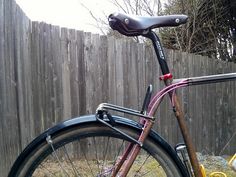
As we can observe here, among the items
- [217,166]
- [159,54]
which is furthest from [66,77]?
[159,54]

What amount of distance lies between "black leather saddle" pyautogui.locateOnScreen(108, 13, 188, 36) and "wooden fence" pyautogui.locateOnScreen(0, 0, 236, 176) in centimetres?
229

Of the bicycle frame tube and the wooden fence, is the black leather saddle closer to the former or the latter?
the bicycle frame tube

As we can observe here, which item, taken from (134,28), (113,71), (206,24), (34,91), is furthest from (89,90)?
(206,24)

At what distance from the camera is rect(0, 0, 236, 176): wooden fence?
13.0 feet

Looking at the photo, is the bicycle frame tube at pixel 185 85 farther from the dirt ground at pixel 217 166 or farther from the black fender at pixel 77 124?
the dirt ground at pixel 217 166

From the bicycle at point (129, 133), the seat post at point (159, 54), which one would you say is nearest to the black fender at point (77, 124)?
the bicycle at point (129, 133)

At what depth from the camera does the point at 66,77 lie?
4613 mm

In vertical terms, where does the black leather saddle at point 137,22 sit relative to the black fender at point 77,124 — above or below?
above

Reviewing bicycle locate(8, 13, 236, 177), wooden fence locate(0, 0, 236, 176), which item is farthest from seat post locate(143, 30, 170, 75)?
wooden fence locate(0, 0, 236, 176)

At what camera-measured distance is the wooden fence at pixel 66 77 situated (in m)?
3.96

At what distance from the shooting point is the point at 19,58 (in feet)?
13.4

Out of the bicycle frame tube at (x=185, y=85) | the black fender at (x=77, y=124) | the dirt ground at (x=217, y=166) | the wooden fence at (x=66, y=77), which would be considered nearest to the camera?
the black fender at (x=77, y=124)

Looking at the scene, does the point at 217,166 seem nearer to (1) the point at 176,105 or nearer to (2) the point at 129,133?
(1) the point at 176,105

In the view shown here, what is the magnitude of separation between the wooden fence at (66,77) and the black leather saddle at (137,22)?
229 centimetres
